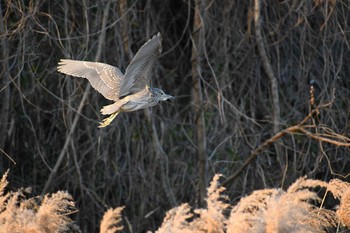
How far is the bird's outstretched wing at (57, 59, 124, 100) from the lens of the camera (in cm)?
466

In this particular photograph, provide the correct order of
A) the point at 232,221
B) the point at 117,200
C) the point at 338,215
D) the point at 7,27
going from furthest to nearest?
1. the point at 117,200
2. the point at 7,27
3. the point at 338,215
4. the point at 232,221

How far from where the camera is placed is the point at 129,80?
14.7ft

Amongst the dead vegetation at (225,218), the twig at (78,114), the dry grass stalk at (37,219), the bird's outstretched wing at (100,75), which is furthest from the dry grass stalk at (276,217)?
the twig at (78,114)

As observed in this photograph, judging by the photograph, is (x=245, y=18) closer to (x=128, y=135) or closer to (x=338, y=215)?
(x=128, y=135)

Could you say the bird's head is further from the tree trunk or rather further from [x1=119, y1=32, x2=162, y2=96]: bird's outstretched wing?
the tree trunk

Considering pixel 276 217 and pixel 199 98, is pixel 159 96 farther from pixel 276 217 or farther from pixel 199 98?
pixel 276 217

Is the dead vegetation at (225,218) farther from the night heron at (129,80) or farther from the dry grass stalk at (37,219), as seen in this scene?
the night heron at (129,80)

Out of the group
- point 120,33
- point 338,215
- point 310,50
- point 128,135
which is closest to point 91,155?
point 128,135

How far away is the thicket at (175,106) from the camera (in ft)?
19.6

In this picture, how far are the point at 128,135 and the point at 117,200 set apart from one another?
516 millimetres

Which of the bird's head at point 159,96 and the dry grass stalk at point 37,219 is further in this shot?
the bird's head at point 159,96

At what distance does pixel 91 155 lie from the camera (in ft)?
20.7

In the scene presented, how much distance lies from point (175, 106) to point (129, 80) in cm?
212

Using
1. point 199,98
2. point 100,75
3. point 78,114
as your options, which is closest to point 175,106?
point 199,98
